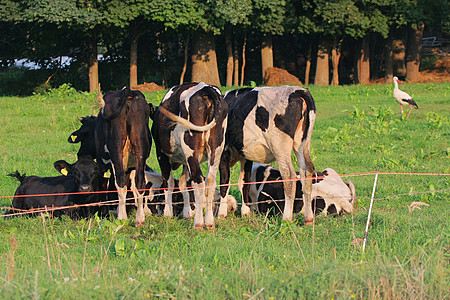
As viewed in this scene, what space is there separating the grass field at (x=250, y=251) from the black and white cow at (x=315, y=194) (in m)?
0.32

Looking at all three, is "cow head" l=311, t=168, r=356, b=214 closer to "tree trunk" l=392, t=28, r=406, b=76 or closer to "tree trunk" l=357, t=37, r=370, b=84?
"tree trunk" l=357, t=37, r=370, b=84

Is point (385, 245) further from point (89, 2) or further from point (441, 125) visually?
point (89, 2)

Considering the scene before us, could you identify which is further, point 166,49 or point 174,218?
point 166,49

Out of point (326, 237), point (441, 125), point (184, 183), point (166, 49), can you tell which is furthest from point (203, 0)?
point (326, 237)

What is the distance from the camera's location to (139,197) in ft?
27.0

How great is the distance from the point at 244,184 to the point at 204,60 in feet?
82.2

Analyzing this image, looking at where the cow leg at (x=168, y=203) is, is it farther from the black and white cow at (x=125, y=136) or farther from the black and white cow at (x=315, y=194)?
the black and white cow at (x=315, y=194)

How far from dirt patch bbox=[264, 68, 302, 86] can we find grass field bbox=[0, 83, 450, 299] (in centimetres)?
1866

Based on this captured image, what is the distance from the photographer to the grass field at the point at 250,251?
197 inches

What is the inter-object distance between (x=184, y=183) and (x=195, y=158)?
1426 mm

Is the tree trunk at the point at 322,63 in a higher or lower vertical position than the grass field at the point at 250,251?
higher

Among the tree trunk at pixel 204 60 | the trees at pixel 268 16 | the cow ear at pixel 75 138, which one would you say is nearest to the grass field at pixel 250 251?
the cow ear at pixel 75 138

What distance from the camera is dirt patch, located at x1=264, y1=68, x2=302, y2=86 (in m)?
32.5

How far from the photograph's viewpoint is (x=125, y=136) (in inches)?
333
